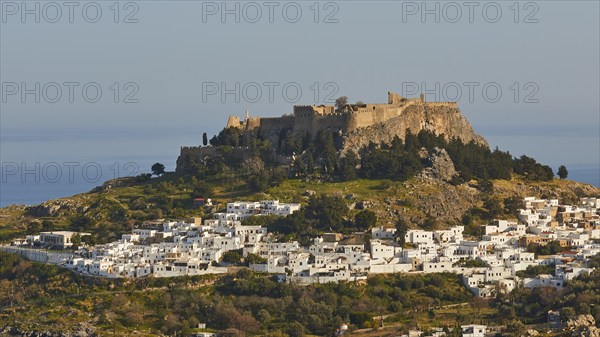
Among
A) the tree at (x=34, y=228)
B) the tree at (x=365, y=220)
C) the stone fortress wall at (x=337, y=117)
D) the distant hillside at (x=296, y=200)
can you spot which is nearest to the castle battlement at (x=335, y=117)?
the stone fortress wall at (x=337, y=117)

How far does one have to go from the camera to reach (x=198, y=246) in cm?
7369

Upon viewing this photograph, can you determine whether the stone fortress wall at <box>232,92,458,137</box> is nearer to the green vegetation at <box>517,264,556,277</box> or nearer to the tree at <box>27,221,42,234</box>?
the tree at <box>27,221,42,234</box>

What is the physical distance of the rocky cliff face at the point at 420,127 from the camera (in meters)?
86.0

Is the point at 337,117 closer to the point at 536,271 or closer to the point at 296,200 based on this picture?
the point at 296,200

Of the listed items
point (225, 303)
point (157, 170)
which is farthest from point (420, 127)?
point (225, 303)

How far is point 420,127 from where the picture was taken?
8894 cm

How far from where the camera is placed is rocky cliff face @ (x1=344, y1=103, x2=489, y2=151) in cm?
8599

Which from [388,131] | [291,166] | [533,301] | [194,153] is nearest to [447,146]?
[388,131]

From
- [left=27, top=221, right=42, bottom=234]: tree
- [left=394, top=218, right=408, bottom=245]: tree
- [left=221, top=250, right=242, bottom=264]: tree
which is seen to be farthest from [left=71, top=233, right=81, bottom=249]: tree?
[left=394, top=218, right=408, bottom=245]: tree

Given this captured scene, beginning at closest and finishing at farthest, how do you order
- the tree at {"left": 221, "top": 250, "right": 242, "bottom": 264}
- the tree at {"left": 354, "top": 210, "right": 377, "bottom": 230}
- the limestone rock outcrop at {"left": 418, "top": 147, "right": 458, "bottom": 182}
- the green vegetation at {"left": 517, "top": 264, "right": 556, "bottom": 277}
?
1. the green vegetation at {"left": 517, "top": 264, "right": 556, "bottom": 277}
2. the tree at {"left": 221, "top": 250, "right": 242, "bottom": 264}
3. the tree at {"left": 354, "top": 210, "right": 377, "bottom": 230}
4. the limestone rock outcrop at {"left": 418, "top": 147, "right": 458, "bottom": 182}

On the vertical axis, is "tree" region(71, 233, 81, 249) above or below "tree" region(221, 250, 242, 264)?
above

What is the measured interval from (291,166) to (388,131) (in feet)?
19.6

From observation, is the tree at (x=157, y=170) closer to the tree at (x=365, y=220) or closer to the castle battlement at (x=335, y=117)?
the castle battlement at (x=335, y=117)

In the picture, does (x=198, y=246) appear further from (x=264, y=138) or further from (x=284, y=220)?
(x=264, y=138)
